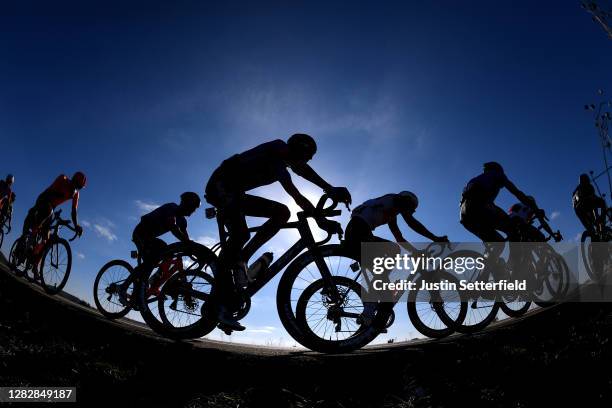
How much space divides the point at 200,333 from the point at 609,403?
4067 millimetres

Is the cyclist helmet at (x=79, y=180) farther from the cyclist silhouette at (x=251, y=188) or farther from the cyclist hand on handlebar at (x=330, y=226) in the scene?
the cyclist hand on handlebar at (x=330, y=226)

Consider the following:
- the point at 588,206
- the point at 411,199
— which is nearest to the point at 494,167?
the point at 411,199

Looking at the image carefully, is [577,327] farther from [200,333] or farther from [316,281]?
[200,333]

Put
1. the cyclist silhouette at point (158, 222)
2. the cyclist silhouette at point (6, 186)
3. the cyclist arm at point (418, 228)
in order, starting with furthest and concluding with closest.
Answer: the cyclist silhouette at point (6, 186)
the cyclist silhouette at point (158, 222)
the cyclist arm at point (418, 228)

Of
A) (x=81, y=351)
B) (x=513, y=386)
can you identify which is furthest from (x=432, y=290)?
(x=81, y=351)

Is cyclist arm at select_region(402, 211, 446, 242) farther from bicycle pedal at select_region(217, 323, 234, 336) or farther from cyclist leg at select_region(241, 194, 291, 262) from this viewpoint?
bicycle pedal at select_region(217, 323, 234, 336)

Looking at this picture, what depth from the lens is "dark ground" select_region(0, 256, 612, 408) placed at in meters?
2.41

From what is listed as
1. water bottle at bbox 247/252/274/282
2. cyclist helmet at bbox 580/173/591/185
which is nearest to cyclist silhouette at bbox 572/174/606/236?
cyclist helmet at bbox 580/173/591/185

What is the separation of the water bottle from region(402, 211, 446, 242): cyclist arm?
263cm

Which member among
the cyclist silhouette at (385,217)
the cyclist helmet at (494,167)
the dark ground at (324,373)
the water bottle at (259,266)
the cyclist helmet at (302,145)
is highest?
the cyclist helmet at (494,167)

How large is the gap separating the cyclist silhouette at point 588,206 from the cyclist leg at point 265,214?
9053mm

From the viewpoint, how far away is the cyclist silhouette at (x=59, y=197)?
9328 millimetres

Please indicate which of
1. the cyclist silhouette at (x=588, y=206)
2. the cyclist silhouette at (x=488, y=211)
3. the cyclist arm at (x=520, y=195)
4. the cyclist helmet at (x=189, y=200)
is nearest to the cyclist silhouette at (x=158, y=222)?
the cyclist helmet at (x=189, y=200)

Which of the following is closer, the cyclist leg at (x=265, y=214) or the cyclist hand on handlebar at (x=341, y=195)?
the cyclist hand on handlebar at (x=341, y=195)
